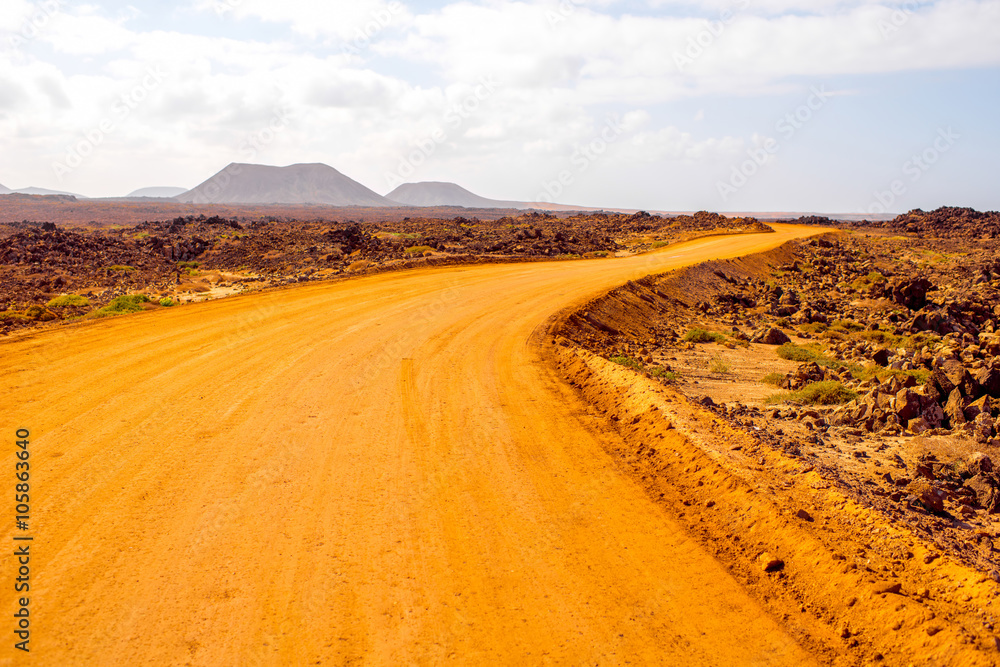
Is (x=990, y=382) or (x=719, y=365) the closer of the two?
(x=990, y=382)

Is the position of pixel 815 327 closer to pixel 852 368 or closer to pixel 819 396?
pixel 852 368

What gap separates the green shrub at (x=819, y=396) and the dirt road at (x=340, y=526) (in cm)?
407

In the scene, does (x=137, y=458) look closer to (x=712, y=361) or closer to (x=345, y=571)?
(x=345, y=571)

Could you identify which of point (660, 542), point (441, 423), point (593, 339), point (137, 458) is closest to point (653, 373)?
point (593, 339)

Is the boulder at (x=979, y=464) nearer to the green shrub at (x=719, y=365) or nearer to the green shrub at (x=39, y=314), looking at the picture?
the green shrub at (x=719, y=365)

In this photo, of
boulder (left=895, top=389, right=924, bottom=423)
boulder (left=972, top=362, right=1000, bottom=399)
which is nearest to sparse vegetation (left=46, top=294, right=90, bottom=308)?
boulder (left=895, top=389, right=924, bottom=423)

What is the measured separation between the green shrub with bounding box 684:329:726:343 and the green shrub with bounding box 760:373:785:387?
3673 millimetres

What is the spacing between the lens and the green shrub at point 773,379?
1159 centimetres

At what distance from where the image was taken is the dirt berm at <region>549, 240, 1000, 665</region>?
410 cm

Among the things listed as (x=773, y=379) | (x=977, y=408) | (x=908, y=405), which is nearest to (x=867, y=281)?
(x=773, y=379)

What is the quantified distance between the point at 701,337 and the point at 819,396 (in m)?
5.81

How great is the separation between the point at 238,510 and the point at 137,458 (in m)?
1.86

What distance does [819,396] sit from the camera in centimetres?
1003

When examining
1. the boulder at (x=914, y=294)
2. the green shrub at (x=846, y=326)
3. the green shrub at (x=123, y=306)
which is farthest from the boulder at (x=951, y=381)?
the green shrub at (x=123, y=306)
